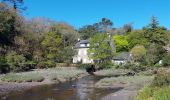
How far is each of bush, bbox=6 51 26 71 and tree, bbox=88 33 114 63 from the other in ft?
78.5

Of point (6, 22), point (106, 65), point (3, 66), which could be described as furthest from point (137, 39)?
point (6, 22)

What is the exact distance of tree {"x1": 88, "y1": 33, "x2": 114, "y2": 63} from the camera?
80.1m

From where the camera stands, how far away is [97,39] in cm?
8256

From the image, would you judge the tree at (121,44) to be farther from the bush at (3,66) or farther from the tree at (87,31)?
the bush at (3,66)

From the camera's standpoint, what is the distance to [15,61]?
58.5 m

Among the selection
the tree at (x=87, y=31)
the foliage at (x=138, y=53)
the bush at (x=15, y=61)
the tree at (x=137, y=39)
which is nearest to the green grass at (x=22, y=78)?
the bush at (x=15, y=61)

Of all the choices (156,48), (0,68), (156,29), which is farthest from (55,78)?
(156,29)

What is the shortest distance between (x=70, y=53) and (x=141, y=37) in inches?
928

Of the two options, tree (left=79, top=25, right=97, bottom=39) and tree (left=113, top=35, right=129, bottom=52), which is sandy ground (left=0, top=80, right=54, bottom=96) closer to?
tree (left=113, top=35, right=129, bottom=52)

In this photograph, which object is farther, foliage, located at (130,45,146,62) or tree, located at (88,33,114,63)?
tree, located at (88,33,114,63)

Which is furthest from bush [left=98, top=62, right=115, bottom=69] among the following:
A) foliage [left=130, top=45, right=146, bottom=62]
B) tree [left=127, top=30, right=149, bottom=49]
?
tree [left=127, top=30, right=149, bottom=49]

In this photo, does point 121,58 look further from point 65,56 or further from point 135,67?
point 135,67

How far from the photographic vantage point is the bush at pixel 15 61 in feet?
189

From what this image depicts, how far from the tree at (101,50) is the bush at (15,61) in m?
23.9
